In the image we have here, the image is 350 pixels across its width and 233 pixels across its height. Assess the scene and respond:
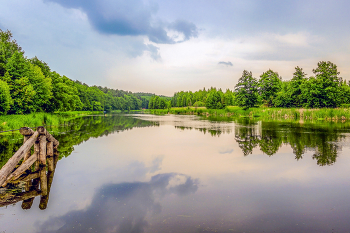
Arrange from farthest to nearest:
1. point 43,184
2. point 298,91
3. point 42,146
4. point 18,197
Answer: point 298,91 → point 42,146 → point 43,184 → point 18,197

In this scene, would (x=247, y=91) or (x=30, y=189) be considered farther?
(x=247, y=91)

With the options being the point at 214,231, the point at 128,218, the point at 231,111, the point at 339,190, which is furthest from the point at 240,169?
the point at 231,111

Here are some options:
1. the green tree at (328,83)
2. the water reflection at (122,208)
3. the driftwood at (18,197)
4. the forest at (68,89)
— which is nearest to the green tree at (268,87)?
the forest at (68,89)

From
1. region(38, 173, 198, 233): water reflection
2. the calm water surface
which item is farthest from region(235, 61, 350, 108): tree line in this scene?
region(38, 173, 198, 233): water reflection

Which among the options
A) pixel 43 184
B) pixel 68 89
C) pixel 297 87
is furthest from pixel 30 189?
pixel 297 87

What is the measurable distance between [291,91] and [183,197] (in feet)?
193

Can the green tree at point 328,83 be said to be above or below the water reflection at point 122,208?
above

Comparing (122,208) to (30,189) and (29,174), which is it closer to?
(30,189)

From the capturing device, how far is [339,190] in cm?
669

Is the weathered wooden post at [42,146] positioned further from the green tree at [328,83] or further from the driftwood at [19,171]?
the green tree at [328,83]

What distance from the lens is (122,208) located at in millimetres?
5582

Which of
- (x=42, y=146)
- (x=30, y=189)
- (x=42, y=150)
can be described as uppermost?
(x=42, y=146)

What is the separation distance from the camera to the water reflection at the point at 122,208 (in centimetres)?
476

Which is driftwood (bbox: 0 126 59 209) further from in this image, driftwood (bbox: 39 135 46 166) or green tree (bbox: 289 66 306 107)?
green tree (bbox: 289 66 306 107)
